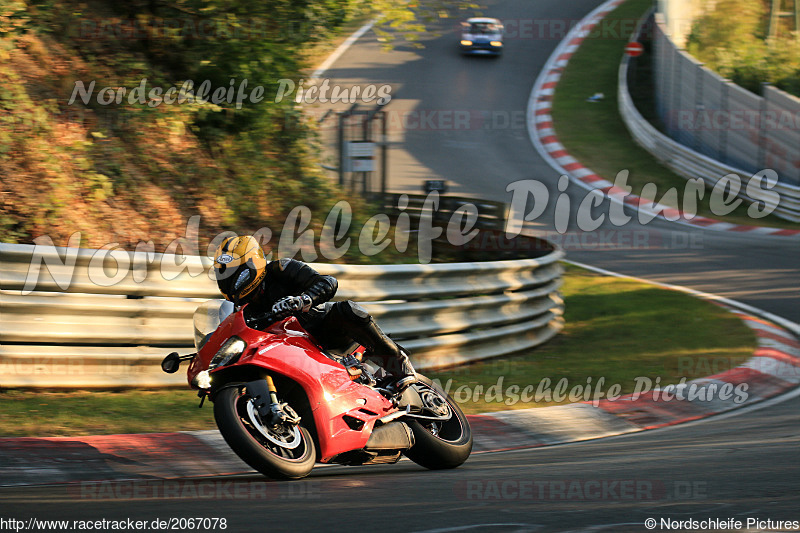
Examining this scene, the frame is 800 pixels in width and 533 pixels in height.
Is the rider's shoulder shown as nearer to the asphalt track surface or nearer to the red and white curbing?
the asphalt track surface

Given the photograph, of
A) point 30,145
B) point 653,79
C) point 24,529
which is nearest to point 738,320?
point 30,145

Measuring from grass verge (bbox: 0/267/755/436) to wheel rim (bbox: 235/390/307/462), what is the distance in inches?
73.2

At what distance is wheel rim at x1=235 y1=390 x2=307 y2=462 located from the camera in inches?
194

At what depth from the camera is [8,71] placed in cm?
923

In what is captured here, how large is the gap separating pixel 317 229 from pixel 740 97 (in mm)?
→ 14786

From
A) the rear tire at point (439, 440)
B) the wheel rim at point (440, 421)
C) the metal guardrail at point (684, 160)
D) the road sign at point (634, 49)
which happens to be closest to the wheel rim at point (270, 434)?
the rear tire at point (439, 440)

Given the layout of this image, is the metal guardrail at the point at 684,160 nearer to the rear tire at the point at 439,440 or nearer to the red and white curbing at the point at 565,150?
the red and white curbing at the point at 565,150

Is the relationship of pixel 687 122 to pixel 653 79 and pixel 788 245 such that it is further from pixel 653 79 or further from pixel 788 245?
pixel 788 245

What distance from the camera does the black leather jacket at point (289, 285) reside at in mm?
5527

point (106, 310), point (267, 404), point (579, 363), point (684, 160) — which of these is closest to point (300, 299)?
point (267, 404)

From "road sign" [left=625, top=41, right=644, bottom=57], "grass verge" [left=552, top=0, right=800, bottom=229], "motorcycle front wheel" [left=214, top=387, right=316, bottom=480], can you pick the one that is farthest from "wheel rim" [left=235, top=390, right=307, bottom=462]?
"road sign" [left=625, top=41, right=644, bottom=57]

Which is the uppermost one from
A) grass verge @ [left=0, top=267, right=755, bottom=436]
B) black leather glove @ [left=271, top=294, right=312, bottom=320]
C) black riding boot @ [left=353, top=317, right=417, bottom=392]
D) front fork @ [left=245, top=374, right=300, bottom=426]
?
black leather glove @ [left=271, top=294, right=312, bottom=320]

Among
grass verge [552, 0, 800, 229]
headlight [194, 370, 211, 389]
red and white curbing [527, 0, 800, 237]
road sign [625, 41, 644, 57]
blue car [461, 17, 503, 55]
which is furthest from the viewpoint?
blue car [461, 17, 503, 55]

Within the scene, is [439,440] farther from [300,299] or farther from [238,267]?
[238,267]
